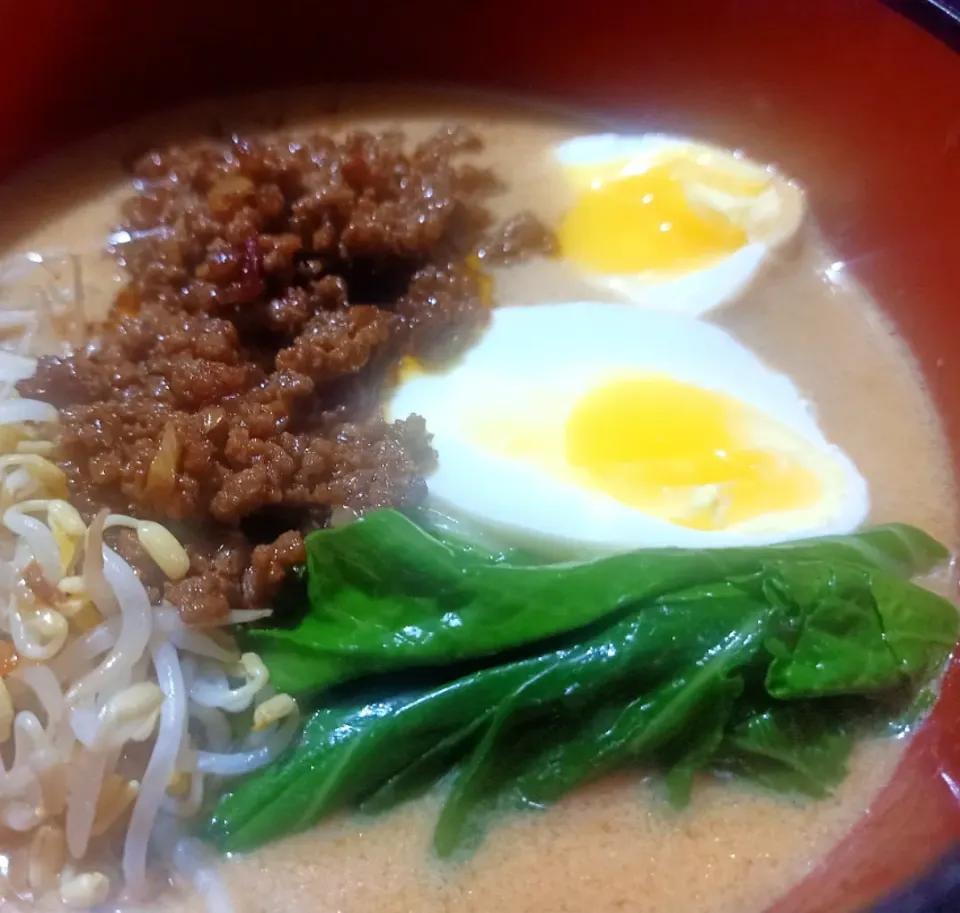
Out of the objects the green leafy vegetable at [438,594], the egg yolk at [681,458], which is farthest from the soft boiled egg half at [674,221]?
the green leafy vegetable at [438,594]

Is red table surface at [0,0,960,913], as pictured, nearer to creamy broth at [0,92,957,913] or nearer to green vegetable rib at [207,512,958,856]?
creamy broth at [0,92,957,913]

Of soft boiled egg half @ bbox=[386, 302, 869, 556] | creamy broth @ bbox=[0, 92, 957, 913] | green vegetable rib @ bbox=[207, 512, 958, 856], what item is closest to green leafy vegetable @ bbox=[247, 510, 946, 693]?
green vegetable rib @ bbox=[207, 512, 958, 856]

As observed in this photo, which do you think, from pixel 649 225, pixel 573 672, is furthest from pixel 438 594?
pixel 649 225

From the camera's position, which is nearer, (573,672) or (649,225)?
(573,672)

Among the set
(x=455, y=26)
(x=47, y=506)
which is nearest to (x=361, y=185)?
(x=455, y=26)

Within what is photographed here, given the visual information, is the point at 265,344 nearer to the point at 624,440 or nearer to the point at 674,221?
the point at 624,440

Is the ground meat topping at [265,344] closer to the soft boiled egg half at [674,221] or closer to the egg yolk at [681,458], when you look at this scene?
the soft boiled egg half at [674,221]
